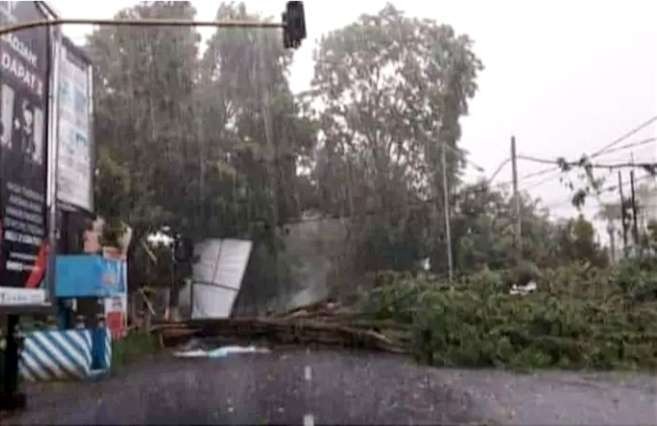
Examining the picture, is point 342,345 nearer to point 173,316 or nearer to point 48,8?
point 173,316

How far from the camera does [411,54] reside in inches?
1689

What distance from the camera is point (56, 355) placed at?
18.4 metres

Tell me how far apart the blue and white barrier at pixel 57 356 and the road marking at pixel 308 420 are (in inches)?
350

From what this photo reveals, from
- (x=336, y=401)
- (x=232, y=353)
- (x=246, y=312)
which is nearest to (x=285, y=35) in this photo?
(x=336, y=401)

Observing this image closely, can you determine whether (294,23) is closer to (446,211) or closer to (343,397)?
(343,397)

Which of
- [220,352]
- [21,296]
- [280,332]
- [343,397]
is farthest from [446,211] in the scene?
[21,296]

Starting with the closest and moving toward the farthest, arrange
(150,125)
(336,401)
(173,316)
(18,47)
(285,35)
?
(285,35)
(336,401)
(18,47)
(150,125)
(173,316)

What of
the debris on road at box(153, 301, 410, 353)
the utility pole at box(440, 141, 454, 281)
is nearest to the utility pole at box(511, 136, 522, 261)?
the utility pole at box(440, 141, 454, 281)

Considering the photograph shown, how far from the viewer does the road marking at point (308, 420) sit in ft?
33.0

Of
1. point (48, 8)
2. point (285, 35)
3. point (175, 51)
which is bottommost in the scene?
point (285, 35)

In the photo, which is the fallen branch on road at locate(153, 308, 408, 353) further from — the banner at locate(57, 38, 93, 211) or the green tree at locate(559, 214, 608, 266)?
the green tree at locate(559, 214, 608, 266)

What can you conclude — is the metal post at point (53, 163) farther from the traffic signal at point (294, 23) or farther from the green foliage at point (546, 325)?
the green foliage at point (546, 325)

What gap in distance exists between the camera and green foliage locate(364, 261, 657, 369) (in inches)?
752

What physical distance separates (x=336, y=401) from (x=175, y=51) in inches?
953
